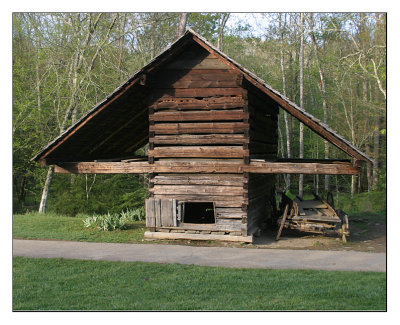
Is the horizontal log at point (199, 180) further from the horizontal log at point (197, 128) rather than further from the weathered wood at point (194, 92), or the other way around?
the weathered wood at point (194, 92)

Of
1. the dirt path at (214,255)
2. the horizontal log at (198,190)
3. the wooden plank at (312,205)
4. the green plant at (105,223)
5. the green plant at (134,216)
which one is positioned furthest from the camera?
the green plant at (134,216)

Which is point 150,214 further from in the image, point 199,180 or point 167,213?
point 199,180

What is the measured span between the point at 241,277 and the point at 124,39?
2217 centimetres

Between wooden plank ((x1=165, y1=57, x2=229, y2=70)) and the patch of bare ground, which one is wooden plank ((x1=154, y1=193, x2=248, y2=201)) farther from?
wooden plank ((x1=165, y1=57, x2=229, y2=70))

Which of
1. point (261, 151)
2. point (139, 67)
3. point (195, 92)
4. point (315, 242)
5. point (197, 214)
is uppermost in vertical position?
point (139, 67)

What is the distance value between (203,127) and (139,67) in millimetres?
14914

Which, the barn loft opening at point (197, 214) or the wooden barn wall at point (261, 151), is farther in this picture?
the barn loft opening at point (197, 214)

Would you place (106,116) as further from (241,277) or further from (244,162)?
(241,277)

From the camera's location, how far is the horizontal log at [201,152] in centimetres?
1255

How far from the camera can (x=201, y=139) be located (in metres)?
12.9

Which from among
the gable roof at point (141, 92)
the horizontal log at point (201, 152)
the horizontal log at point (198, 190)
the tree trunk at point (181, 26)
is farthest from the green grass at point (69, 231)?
the tree trunk at point (181, 26)

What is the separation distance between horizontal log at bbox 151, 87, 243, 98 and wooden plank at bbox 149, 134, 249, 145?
1.27 metres

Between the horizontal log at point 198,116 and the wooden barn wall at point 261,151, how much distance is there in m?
0.52

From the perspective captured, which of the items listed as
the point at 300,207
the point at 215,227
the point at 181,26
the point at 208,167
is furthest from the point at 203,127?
the point at 181,26
